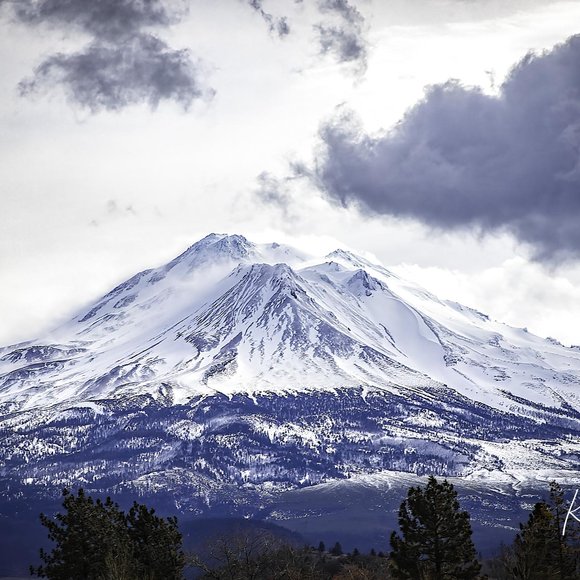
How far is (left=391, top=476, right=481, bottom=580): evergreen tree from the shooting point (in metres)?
55.7

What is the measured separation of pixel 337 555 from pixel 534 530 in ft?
372

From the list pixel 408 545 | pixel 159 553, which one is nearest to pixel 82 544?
pixel 159 553

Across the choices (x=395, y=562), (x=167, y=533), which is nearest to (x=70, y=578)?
(x=167, y=533)

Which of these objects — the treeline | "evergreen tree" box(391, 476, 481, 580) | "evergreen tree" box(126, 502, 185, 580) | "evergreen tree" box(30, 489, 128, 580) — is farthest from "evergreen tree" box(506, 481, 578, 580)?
"evergreen tree" box(30, 489, 128, 580)

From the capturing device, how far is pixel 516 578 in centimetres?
5166

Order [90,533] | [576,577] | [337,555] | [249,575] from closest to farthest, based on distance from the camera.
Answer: [576,577] < [90,533] < [249,575] < [337,555]

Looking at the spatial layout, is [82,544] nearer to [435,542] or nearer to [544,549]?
[435,542]

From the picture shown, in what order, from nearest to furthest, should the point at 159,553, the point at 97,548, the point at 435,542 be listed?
the point at 435,542 < the point at 97,548 < the point at 159,553

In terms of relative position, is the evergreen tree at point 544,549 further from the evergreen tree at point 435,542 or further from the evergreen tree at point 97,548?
the evergreen tree at point 97,548

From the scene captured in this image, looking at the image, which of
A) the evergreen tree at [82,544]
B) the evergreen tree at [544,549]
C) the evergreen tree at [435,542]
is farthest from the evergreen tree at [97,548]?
the evergreen tree at [544,549]

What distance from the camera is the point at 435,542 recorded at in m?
56.3

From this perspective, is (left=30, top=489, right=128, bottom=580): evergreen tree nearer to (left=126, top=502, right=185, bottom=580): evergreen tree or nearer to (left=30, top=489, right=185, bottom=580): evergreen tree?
(left=30, top=489, right=185, bottom=580): evergreen tree

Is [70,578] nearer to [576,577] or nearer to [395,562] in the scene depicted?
[395,562]

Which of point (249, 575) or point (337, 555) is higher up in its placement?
point (249, 575)
